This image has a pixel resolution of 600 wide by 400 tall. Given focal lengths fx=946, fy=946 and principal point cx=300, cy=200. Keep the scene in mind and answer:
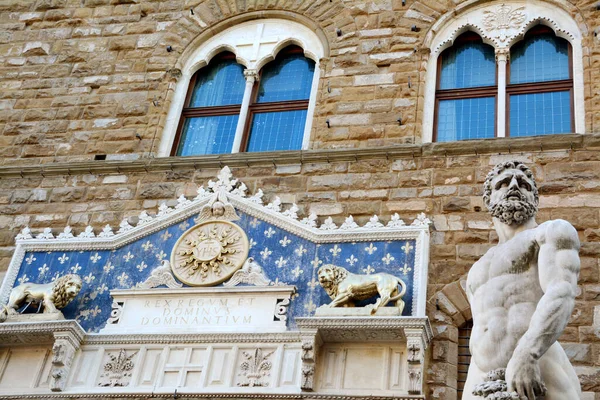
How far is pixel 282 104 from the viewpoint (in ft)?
36.5

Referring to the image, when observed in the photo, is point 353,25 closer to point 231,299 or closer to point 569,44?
point 569,44

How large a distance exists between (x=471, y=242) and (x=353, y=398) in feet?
6.54

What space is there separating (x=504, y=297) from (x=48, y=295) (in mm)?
5263

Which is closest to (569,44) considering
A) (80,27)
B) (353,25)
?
(353,25)

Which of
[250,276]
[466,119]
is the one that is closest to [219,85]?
[466,119]

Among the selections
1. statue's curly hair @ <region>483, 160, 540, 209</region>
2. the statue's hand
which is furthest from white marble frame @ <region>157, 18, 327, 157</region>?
the statue's hand

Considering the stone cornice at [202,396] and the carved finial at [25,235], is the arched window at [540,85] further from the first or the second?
the carved finial at [25,235]

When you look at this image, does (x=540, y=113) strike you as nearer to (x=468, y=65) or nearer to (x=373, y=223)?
(x=468, y=65)

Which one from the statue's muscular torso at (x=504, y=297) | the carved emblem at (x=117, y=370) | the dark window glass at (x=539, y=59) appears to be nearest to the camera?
the statue's muscular torso at (x=504, y=297)

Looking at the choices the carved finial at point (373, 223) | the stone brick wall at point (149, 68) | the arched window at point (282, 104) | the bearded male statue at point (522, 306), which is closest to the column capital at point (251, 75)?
the arched window at point (282, 104)

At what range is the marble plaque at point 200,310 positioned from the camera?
8930 millimetres

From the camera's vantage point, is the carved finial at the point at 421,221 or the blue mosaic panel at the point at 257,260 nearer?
the blue mosaic panel at the point at 257,260

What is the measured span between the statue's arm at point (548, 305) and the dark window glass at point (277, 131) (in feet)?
17.1

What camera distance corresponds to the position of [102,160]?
1088cm
